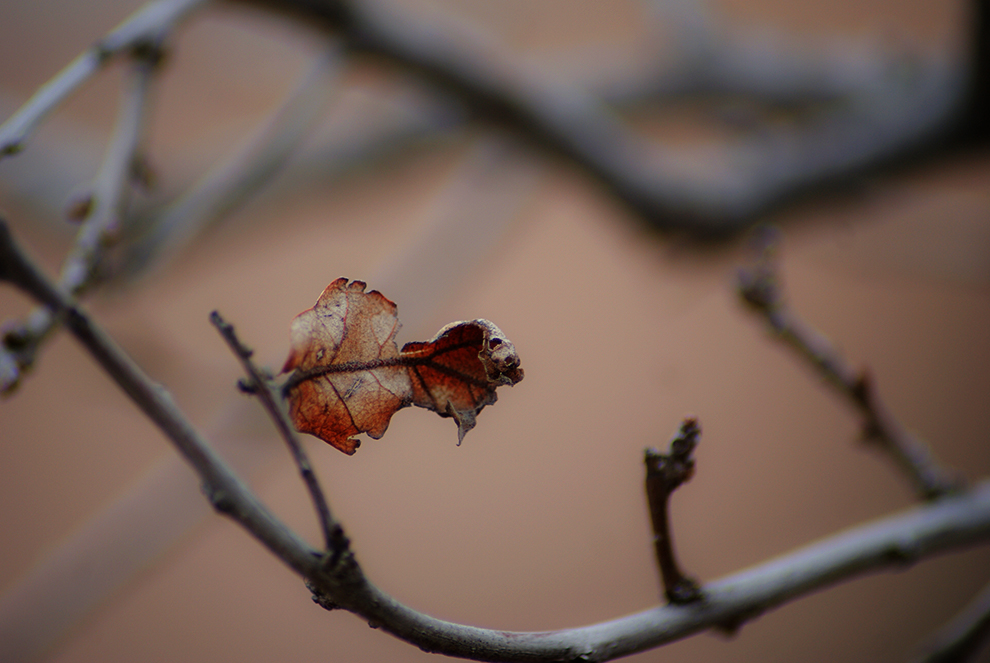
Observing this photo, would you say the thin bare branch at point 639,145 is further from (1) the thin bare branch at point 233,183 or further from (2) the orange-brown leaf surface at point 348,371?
(2) the orange-brown leaf surface at point 348,371

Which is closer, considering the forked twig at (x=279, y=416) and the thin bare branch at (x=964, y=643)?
the forked twig at (x=279, y=416)

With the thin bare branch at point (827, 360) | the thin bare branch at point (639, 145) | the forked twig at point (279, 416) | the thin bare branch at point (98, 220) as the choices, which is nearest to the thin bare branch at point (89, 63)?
the thin bare branch at point (98, 220)

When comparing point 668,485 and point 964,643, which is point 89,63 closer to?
point 668,485

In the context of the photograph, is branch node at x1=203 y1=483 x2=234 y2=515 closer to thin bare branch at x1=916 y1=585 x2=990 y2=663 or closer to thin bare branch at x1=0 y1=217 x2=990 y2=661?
thin bare branch at x1=0 y1=217 x2=990 y2=661

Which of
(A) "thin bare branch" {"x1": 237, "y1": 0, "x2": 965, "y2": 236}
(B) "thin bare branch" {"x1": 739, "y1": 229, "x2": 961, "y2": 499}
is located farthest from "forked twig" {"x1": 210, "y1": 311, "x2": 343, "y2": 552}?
(A) "thin bare branch" {"x1": 237, "y1": 0, "x2": 965, "y2": 236}

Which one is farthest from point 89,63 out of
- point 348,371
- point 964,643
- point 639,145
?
point 639,145

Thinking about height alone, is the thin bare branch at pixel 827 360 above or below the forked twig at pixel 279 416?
above
